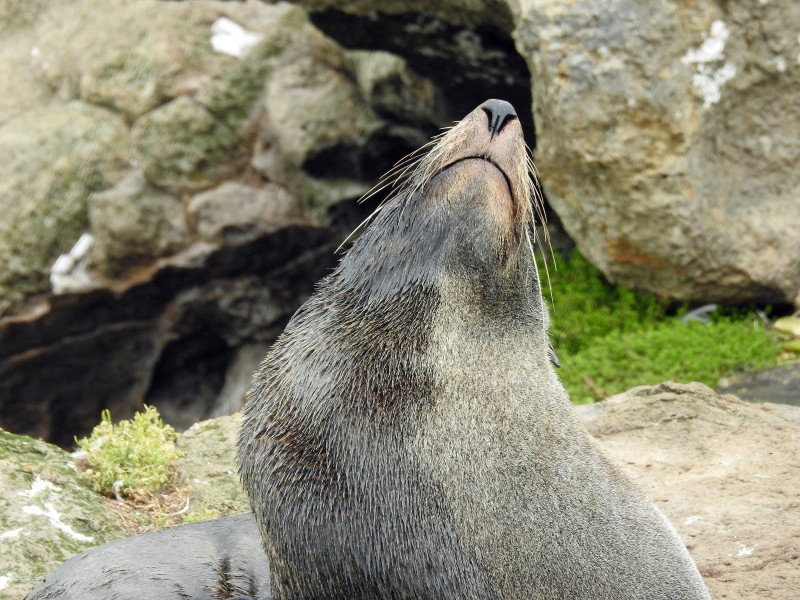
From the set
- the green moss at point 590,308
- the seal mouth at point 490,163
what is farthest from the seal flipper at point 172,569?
the green moss at point 590,308

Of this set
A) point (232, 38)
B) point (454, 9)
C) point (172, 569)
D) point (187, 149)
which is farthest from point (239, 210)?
point (172, 569)

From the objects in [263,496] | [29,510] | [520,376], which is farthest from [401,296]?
[29,510]

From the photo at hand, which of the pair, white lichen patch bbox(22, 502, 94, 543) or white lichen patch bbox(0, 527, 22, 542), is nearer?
white lichen patch bbox(0, 527, 22, 542)

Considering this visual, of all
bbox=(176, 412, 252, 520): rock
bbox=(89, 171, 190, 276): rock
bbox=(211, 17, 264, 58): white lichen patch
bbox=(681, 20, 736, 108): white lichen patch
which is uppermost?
bbox=(681, 20, 736, 108): white lichen patch

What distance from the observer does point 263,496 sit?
128 inches

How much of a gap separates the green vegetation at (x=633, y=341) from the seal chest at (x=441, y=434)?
12.8ft

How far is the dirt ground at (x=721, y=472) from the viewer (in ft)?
13.7

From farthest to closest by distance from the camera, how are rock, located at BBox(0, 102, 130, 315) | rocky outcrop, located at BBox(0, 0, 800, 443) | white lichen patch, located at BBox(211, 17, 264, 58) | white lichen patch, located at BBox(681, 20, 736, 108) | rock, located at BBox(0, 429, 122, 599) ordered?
white lichen patch, located at BBox(211, 17, 264, 58), rock, located at BBox(0, 102, 130, 315), rocky outcrop, located at BBox(0, 0, 800, 443), white lichen patch, located at BBox(681, 20, 736, 108), rock, located at BBox(0, 429, 122, 599)

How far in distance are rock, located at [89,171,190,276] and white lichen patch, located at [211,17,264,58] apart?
1502 millimetres

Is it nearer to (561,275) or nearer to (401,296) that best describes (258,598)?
(401,296)

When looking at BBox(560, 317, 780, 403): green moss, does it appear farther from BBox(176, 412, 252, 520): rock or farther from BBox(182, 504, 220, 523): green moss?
BBox(182, 504, 220, 523): green moss

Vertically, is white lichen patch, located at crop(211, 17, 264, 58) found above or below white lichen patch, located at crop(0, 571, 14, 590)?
below

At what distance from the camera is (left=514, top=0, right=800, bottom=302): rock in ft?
22.7

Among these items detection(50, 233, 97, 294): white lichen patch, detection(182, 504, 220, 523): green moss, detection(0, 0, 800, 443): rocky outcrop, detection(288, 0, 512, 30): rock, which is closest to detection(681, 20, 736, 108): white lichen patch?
detection(0, 0, 800, 443): rocky outcrop
